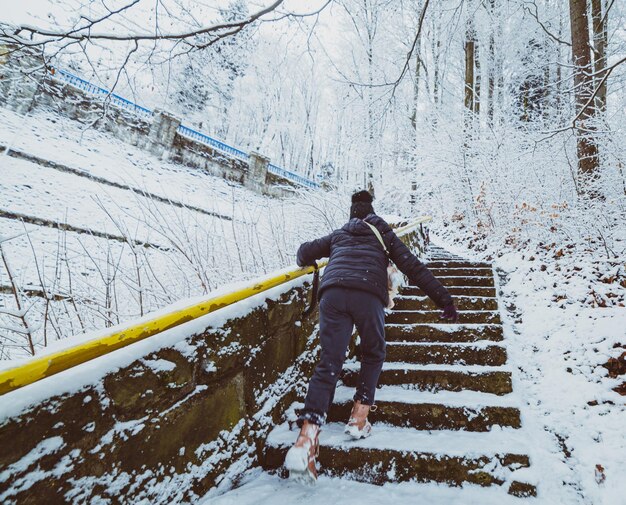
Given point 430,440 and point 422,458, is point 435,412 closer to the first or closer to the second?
point 430,440

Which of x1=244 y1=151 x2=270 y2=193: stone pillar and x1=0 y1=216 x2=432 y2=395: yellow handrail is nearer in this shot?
x1=0 y1=216 x2=432 y2=395: yellow handrail

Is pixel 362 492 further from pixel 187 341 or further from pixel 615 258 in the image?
pixel 615 258

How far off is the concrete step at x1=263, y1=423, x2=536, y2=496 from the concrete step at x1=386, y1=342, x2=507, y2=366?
74 centimetres

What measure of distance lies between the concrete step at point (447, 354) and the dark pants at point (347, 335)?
86 cm

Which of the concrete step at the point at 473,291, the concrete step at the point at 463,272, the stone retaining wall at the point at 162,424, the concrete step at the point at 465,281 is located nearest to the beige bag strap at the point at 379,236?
the stone retaining wall at the point at 162,424

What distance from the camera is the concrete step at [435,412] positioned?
226cm

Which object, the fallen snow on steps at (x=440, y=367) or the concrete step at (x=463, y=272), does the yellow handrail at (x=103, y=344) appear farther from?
the concrete step at (x=463, y=272)

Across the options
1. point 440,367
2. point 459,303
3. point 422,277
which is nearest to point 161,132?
point 459,303

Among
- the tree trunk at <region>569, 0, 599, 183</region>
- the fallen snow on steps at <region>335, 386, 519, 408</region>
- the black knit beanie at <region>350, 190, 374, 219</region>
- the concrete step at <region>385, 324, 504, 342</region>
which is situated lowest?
the fallen snow on steps at <region>335, 386, 519, 408</region>

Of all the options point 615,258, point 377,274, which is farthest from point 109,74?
point 615,258

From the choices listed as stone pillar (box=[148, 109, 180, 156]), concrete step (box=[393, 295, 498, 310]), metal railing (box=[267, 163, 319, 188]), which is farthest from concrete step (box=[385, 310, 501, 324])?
metal railing (box=[267, 163, 319, 188])

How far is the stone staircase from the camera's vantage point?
6.37 feet

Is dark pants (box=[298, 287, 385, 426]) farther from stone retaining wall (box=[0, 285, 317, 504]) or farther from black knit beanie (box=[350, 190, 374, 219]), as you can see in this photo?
black knit beanie (box=[350, 190, 374, 219])

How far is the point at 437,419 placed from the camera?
232cm
